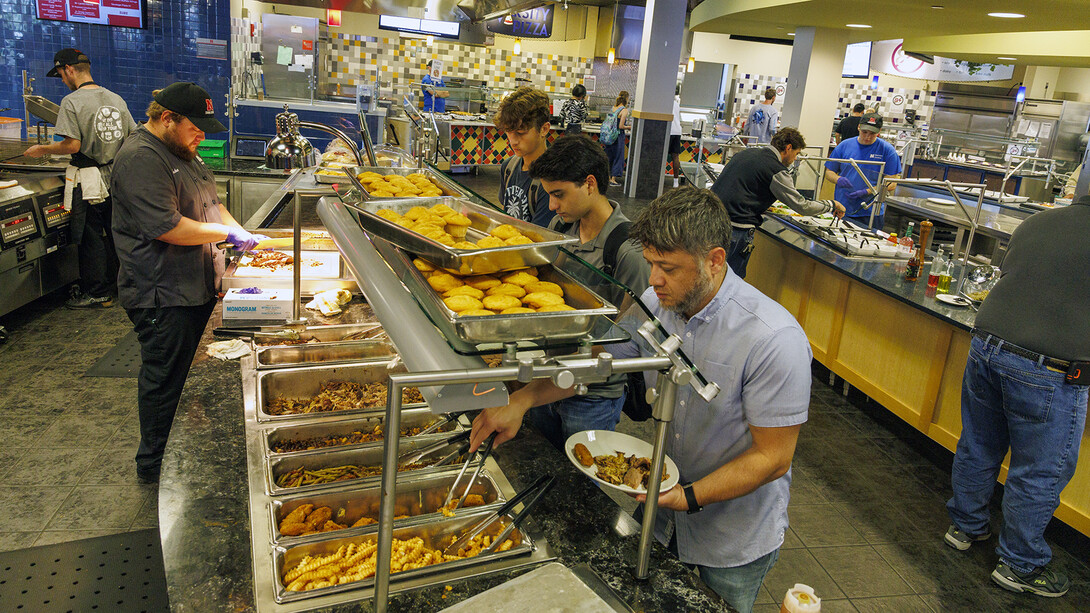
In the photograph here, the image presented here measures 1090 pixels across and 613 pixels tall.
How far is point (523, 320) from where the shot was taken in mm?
1275

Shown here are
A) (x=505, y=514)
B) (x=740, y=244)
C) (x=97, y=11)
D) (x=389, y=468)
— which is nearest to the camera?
(x=389, y=468)

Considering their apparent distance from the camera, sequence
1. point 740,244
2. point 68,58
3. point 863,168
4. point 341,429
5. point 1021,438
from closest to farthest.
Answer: point 341,429 → point 1021,438 → point 68,58 → point 740,244 → point 863,168

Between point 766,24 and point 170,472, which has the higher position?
point 766,24

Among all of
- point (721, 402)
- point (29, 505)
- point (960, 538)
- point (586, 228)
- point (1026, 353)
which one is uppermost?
point (586, 228)

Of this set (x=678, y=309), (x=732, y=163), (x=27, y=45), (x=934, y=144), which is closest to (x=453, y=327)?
(x=678, y=309)

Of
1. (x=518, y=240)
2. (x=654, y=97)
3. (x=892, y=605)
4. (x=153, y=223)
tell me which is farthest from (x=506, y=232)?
(x=654, y=97)

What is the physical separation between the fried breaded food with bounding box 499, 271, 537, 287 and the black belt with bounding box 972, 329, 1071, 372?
8.35ft

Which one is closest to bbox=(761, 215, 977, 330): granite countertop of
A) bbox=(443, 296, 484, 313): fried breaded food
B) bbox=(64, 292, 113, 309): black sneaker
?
bbox=(443, 296, 484, 313): fried breaded food

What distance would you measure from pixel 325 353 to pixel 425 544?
125 cm

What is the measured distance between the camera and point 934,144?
37.0 feet

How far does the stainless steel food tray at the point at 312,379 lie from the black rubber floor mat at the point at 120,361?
9.17 ft

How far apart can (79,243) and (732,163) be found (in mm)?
5573

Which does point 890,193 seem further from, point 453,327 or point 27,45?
point 27,45

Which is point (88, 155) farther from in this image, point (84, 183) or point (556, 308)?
point (556, 308)
